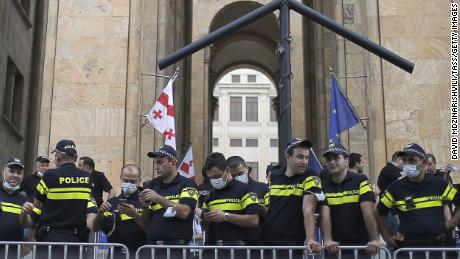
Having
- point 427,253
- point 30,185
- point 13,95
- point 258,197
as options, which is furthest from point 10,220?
point 13,95

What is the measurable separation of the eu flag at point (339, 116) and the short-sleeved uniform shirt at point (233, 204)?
Answer: 6046 mm

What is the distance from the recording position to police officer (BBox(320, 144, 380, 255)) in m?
8.36

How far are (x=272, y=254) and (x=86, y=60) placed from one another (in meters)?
10.2

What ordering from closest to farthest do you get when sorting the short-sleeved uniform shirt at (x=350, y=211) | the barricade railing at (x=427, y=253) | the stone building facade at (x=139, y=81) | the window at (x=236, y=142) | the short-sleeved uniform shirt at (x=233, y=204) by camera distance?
the barricade railing at (x=427, y=253)
the short-sleeved uniform shirt at (x=350, y=211)
the short-sleeved uniform shirt at (x=233, y=204)
the stone building facade at (x=139, y=81)
the window at (x=236, y=142)

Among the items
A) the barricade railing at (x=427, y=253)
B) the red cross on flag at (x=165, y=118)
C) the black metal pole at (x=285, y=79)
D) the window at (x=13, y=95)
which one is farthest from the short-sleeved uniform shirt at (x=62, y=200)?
the window at (x=13, y=95)

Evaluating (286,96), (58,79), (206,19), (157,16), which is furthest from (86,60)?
(206,19)

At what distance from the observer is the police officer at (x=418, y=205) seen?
8.52 meters

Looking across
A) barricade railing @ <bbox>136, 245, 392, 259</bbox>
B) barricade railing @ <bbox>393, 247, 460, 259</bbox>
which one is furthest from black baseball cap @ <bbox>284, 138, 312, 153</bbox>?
barricade railing @ <bbox>393, 247, 460, 259</bbox>

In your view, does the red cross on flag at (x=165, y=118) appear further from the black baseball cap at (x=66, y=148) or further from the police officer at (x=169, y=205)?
the police officer at (x=169, y=205)

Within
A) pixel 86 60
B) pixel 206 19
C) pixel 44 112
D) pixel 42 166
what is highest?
pixel 206 19

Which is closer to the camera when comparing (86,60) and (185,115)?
(86,60)

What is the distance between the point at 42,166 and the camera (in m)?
11.8

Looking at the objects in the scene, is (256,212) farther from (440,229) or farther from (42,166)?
(42,166)

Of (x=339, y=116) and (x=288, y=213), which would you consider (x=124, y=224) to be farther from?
(x=339, y=116)
